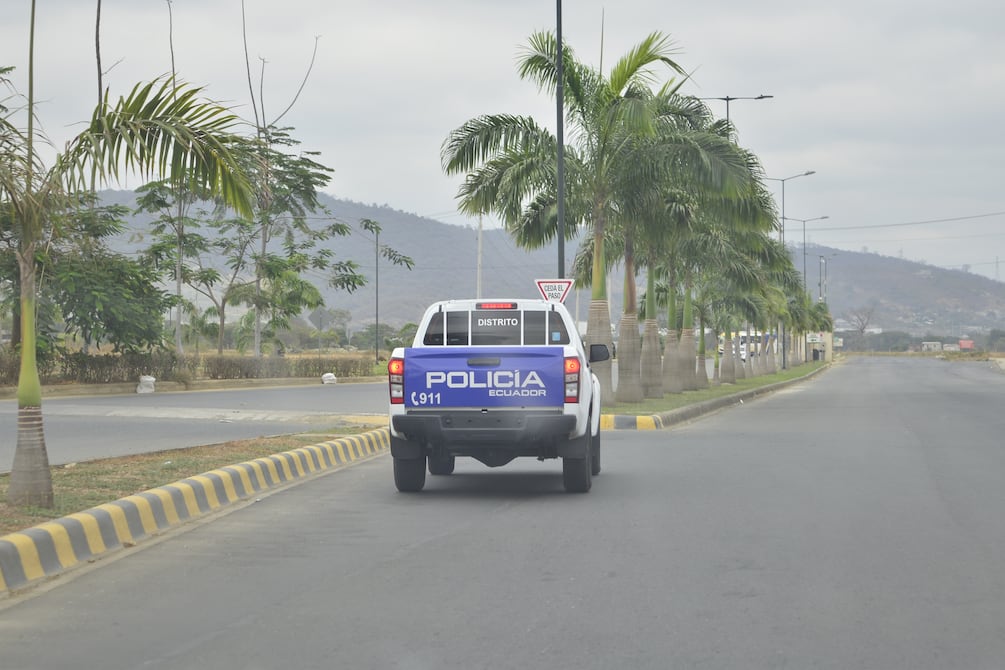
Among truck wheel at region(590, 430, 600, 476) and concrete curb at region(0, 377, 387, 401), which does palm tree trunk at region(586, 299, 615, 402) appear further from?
truck wheel at region(590, 430, 600, 476)

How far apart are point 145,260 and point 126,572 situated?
3389cm

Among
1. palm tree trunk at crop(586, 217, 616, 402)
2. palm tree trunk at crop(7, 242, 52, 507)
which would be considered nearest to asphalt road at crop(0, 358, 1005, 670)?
palm tree trunk at crop(7, 242, 52, 507)

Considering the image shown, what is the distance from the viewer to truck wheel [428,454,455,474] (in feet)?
48.9

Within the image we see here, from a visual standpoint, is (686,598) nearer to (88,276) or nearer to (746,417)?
(746,417)

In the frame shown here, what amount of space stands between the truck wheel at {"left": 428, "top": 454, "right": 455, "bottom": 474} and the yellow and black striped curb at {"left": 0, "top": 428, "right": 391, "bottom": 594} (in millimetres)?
1398

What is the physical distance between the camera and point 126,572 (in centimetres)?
829

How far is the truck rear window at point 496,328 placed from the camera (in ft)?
44.5

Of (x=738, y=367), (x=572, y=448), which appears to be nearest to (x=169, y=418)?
(x=572, y=448)

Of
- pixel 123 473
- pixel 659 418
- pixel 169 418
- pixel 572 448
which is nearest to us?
pixel 572 448

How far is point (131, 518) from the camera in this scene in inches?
388

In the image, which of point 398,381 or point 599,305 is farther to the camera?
point 599,305

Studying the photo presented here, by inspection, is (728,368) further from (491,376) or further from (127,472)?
(127,472)

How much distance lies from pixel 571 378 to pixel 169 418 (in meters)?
14.2

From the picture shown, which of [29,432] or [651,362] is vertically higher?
[651,362]
